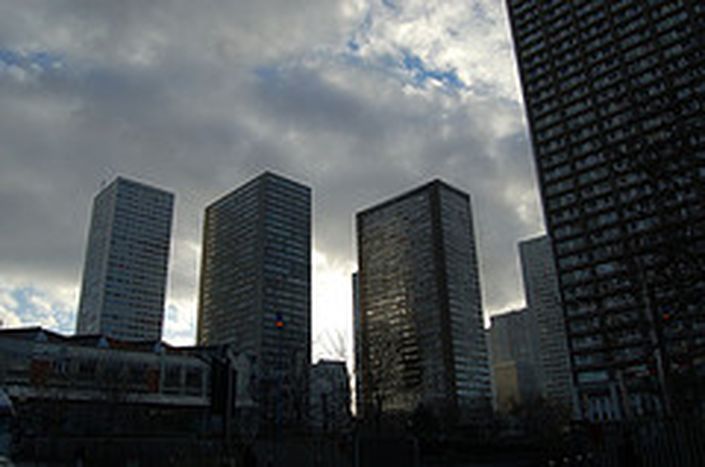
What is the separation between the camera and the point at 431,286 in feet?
577

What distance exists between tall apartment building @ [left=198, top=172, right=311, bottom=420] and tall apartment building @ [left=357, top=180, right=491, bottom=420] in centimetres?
2363

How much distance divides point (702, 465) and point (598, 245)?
71.7 metres

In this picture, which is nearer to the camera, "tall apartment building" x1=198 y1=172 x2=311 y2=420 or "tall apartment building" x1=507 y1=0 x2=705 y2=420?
"tall apartment building" x1=507 y1=0 x2=705 y2=420

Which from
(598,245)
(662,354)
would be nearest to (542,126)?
(598,245)

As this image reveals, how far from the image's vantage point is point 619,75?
86.4 m

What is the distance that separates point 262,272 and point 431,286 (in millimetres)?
54788

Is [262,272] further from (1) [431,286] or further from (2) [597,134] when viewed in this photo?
(2) [597,134]

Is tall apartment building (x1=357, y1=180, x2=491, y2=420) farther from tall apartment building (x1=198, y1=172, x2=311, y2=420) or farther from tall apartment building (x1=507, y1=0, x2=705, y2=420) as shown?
tall apartment building (x1=507, y1=0, x2=705, y2=420)

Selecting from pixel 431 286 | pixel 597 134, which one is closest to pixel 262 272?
pixel 431 286

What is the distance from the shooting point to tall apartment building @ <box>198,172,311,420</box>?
17200 cm

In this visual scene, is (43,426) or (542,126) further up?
(542,126)

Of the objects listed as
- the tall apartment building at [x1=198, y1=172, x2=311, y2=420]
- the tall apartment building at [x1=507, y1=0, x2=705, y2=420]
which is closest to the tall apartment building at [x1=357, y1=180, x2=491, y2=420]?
the tall apartment building at [x1=198, y1=172, x2=311, y2=420]

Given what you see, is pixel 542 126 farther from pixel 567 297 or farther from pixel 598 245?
pixel 567 297

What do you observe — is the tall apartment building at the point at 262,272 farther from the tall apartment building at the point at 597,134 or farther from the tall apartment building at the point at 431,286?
the tall apartment building at the point at 597,134
